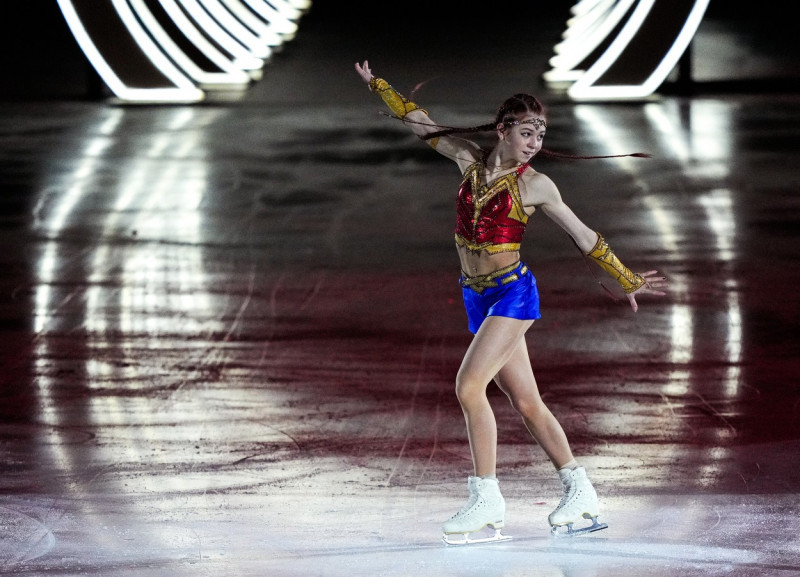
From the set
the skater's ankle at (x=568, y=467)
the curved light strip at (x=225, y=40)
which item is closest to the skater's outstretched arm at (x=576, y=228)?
the skater's ankle at (x=568, y=467)

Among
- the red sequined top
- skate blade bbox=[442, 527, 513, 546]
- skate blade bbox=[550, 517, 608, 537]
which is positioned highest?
the red sequined top

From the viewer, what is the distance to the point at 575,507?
5172 mm

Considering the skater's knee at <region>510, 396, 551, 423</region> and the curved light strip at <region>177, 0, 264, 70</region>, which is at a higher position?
the skater's knee at <region>510, 396, 551, 423</region>

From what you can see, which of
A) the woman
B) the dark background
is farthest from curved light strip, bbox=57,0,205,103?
the woman

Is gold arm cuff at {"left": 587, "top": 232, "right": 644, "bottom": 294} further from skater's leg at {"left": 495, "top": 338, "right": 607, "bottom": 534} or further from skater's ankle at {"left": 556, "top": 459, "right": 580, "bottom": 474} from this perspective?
skater's ankle at {"left": 556, "top": 459, "right": 580, "bottom": 474}

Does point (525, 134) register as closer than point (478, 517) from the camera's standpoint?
No

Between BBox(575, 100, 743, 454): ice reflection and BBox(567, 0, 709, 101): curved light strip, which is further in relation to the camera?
BBox(567, 0, 709, 101): curved light strip

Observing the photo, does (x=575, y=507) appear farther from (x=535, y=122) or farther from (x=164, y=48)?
(x=164, y=48)

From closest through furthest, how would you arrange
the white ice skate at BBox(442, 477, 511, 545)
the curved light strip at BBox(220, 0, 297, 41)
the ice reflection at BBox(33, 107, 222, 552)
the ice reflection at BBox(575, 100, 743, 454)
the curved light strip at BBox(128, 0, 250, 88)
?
the white ice skate at BBox(442, 477, 511, 545) → the ice reflection at BBox(33, 107, 222, 552) → the ice reflection at BBox(575, 100, 743, 454) → the curved light strip at BBox(128, 0, 250, 88) → the curved light strip at BBox(220, 0, 297, 41)

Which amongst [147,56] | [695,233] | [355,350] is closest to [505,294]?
[355,350]

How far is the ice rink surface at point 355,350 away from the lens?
5.19 m

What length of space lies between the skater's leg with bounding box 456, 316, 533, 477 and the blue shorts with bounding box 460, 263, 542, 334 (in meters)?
0.03

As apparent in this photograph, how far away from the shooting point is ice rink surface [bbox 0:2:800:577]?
204 inches

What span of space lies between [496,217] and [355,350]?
345 centimetres
